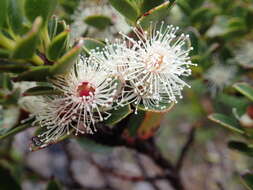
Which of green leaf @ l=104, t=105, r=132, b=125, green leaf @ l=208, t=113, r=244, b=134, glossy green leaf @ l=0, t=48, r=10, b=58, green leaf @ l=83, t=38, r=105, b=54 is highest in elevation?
green leaf @ l=83, t=38, r=105, b=54

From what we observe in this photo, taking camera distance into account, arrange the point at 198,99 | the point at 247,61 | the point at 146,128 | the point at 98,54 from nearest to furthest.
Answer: the point at 98,54, the point at 146,128, the point at 247,61, the point at 198,99

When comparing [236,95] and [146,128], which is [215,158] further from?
[146,128]

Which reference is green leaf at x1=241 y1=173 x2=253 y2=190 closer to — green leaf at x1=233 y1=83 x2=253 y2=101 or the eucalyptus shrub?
the eucalyptus shrub

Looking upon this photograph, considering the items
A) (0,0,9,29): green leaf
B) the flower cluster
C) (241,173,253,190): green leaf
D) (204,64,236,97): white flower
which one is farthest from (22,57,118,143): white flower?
(204,64,236,97): white flower

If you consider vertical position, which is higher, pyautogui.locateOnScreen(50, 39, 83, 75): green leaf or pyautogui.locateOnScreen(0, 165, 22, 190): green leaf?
pyautogui.locateOnScreen(50, 39, 83, 75): green leaf

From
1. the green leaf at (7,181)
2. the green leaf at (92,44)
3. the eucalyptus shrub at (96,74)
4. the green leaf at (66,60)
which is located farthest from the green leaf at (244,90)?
the green leaf at (7,181)

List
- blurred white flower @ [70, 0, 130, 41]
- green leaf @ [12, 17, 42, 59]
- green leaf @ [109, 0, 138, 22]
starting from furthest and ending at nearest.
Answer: blurred white flower @ [70, 0, 130, 41]
green leaf @ [109, 0, 138, 22]
green leaf @ [12, 17, 42, 59]

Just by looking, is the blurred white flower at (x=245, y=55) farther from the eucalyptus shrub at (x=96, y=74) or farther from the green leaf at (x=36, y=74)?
the green leaf at (x=36, y=74)

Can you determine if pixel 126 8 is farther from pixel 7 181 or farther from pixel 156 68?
pixel 7 181

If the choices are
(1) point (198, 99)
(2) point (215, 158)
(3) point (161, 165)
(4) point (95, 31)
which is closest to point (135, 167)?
(2) point (215, 158)
